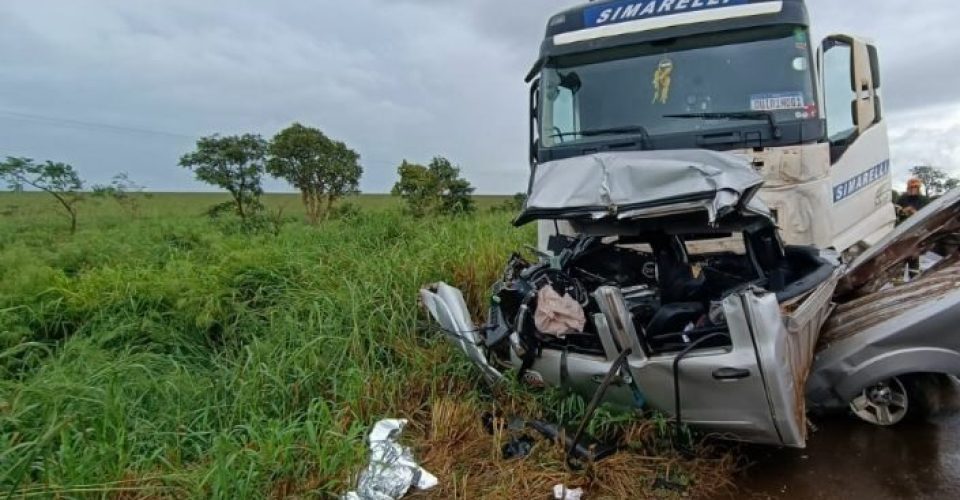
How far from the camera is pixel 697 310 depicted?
308 cm

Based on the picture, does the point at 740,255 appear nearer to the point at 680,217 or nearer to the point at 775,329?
the point at 680,217

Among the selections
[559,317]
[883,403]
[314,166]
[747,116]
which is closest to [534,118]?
[747,116]

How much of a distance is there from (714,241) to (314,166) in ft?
26.6

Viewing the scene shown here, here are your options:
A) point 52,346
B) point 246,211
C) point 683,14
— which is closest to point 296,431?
point 52,346

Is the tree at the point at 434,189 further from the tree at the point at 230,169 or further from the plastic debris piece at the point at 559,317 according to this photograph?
the plastic debris piece at the point at 559,317

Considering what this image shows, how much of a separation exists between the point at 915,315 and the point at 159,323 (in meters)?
4.91

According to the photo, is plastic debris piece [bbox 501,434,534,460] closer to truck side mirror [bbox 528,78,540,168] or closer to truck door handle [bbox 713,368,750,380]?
truck door handle [bbox 713,368,750,380]

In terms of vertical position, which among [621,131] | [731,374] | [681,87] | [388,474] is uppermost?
[681,87]

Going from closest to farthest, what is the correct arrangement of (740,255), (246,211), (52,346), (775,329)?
(775,329)
(740,255)
(52,346)
(246,211)

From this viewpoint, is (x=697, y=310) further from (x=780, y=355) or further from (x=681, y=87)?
(x=681, y=87)

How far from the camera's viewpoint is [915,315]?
3156 millimetres

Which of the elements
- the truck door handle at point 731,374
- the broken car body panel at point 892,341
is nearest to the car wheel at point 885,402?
the broken car body panel at point 892,341

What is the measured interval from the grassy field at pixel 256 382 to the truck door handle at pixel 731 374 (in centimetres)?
59

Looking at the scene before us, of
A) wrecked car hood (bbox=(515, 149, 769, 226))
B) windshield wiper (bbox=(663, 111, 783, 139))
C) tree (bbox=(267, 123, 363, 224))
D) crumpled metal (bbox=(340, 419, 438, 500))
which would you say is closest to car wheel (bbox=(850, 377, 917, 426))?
wrecked car hood (bbox=(515, 149, 769, 226))
